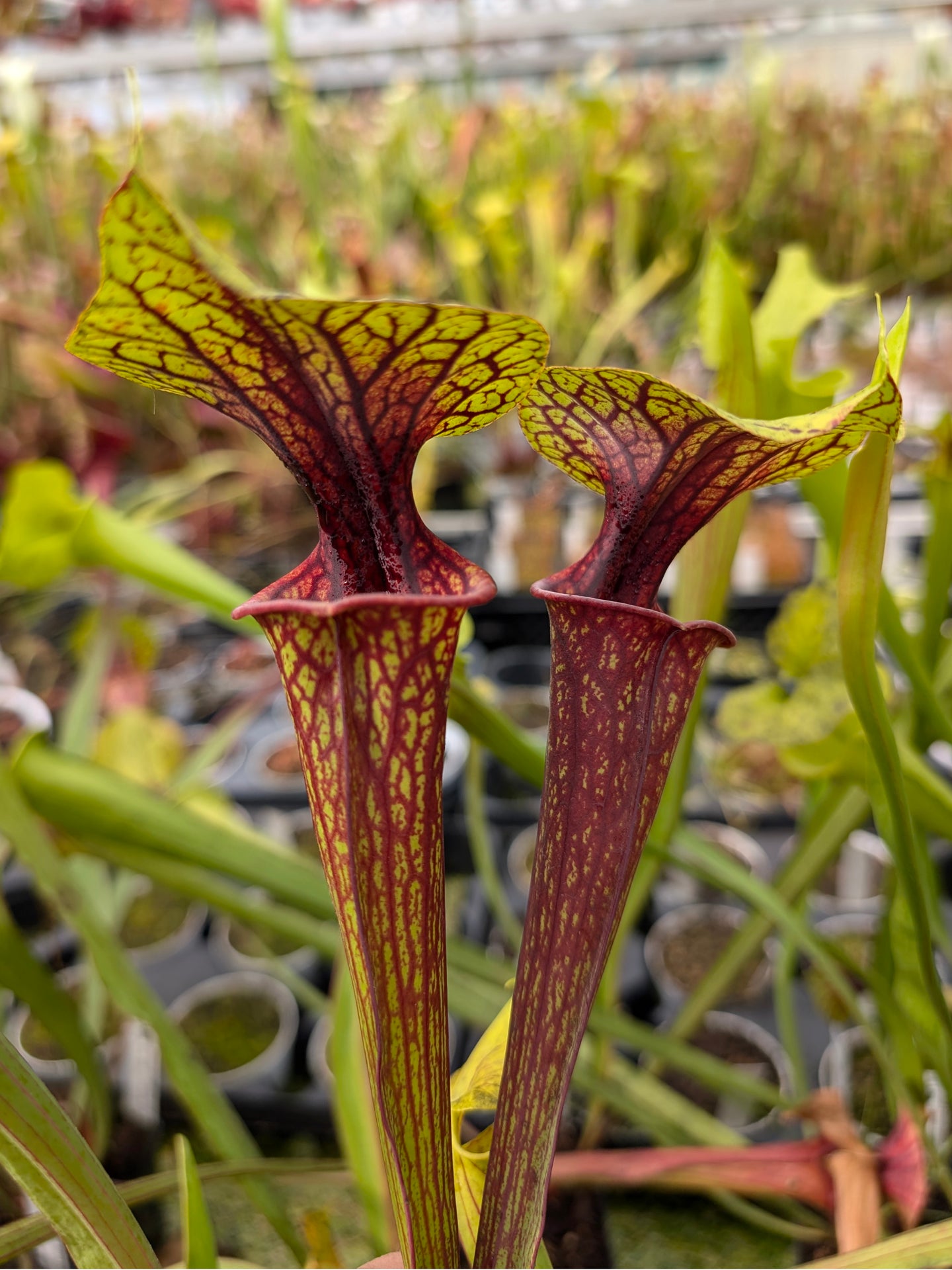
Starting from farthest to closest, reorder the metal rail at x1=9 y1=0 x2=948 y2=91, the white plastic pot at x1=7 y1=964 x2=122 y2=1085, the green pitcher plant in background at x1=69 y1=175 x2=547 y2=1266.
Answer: the metal rail at x1=9 y1=0 x2=948 y2=91 → the white plastic pot at x1=7 y1=964 x2=122 y2=1085 → the green pitcher plant in background at x1=69 y1=175 x2=547 y2=1266

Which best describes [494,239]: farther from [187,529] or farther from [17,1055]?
[17,1055]

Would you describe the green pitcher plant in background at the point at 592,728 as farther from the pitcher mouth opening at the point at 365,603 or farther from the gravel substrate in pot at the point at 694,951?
the gravel substrate in pot at the point at 694,951

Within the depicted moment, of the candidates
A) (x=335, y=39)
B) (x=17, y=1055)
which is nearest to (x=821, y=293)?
(x=17, y=1055)

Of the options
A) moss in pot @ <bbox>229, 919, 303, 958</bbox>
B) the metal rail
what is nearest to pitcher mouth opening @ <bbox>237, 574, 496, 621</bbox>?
moss in pot @ <bbox>229, 919, 303, 958</bbox>

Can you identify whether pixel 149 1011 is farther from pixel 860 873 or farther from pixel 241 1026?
pixel 860 873

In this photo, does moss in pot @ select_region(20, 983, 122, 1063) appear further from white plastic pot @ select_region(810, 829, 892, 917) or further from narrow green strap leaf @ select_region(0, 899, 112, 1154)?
white plastic pot @ select_region(810, 829, 892, 917)
